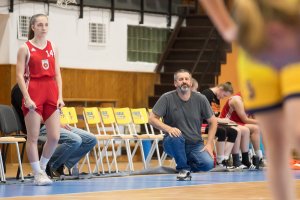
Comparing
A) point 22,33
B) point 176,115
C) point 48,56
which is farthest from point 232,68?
point 48,56

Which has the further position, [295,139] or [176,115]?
[176,115]

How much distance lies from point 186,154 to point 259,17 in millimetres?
7531

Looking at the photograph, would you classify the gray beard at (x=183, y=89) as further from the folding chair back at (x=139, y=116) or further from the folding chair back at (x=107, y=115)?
the folding chair back at (x=139, y=116)

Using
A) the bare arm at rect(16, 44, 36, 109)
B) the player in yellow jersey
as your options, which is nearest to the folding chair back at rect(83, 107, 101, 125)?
the bare arm at rect(16, 44, 36, 109)

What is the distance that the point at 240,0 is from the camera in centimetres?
321

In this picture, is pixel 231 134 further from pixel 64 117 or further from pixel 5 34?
pixel 5 34

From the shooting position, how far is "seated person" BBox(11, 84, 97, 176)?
416 inches

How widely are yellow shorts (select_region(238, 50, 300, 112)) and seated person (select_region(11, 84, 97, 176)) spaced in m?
7.18

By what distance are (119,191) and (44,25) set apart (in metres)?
1.99

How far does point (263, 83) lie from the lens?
3229 mm

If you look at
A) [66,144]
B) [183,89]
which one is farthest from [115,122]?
[183,89]

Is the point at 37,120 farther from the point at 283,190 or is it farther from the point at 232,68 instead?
the point at 232,68

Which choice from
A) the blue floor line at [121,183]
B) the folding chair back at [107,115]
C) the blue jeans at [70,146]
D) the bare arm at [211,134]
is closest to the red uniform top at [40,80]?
the blue floor line at [121,183]

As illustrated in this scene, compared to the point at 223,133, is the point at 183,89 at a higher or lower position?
higher
